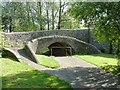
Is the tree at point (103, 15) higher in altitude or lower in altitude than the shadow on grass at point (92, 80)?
higher

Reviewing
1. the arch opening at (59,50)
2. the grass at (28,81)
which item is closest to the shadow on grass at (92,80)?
the grass at (28,81)

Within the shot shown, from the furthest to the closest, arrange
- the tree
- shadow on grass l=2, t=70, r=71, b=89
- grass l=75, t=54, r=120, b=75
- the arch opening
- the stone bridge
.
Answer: the arch opening, the stone bridge, grass l=75, t=54, r=120, b=75, the tree, shadow on grass l=2, t=70, r=71, b=89

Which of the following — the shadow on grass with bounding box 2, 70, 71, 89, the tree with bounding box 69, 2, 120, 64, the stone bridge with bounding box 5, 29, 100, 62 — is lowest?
the shadow on grass with bounding box 2, 70, 71, 89

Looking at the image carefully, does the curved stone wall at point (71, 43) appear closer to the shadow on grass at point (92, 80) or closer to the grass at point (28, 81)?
the shadow on grass at point (92, 80)

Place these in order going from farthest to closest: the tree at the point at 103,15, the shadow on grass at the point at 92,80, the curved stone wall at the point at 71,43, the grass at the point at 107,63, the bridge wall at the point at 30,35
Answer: the curved stone wall at the point at 71,43, the bridge wall at the point at 30,35, the grass at the point at 107,63, the tree at the point at 103,15, the shadow on grass at the point at 92,80

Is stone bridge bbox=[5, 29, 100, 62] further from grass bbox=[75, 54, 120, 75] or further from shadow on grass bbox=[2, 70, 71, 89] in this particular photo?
shadow on grass bbox=[2, 70, 71, 89]

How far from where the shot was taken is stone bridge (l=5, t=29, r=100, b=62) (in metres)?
20.2

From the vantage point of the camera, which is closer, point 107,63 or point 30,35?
point 107,63

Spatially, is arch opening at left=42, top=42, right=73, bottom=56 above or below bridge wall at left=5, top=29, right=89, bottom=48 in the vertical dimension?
below

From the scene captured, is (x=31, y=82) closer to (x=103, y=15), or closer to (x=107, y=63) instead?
(x=103, y=15)

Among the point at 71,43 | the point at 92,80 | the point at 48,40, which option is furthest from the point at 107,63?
the point at 48,40

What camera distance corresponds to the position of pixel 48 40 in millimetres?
22016

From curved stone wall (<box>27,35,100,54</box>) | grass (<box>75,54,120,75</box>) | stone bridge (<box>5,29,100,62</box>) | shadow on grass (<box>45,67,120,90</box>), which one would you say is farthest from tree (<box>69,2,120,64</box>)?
curved stone wall (<box>27,35,100,54</box>)

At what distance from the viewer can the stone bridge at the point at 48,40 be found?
20.2 metres
